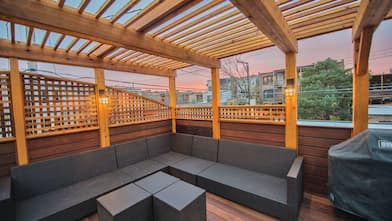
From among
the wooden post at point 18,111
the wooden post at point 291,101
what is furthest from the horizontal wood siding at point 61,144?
the wooden post at point 291,101

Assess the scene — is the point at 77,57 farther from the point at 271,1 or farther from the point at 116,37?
the point at 271,1

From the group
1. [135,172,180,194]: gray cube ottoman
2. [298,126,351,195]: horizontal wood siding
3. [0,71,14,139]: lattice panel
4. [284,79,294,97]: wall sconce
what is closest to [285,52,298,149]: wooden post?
[284,79,294,97]: wall sconce

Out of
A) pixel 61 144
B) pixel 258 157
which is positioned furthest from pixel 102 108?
pixel 258 157

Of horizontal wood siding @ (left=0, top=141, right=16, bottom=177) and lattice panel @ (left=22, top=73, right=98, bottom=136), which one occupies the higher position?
lattice panel @ (left=22, top=73, right=98, bottom=136)

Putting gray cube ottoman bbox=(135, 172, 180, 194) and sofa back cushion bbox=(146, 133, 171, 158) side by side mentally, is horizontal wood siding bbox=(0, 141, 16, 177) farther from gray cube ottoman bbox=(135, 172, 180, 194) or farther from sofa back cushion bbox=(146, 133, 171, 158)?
sofa back cushion bbox=(146, 133, 171, 158)

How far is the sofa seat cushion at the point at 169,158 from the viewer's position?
3.38 m

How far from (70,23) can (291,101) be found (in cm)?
314

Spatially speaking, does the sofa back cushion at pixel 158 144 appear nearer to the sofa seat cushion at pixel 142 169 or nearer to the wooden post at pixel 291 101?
the sofa seat cushion at pixel 142 169

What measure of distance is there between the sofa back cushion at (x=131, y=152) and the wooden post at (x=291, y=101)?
295 centimetres

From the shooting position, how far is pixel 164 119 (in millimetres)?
4367

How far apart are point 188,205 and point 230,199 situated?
106cm

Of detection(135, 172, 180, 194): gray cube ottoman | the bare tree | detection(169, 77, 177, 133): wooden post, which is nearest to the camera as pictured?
detection(135, 172, 180, 194): gray cube ottoman

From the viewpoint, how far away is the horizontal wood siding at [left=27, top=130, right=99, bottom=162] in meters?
2.44

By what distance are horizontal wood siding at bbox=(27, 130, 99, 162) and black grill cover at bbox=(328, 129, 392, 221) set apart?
12.9 ft
